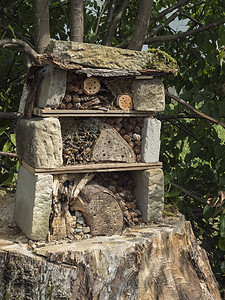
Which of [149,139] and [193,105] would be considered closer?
[149,139]

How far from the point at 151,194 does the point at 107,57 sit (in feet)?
4.28

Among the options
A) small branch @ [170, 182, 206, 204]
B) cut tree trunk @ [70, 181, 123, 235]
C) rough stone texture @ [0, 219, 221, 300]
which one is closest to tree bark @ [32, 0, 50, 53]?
cut tree trunk @ [70, 181, 123, 235]

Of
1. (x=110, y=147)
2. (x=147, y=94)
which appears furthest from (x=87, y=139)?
(x=147, y=94)

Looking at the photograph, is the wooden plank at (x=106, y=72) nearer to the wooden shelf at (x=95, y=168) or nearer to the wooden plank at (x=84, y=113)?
the wooden plank at (x=84, y=113)

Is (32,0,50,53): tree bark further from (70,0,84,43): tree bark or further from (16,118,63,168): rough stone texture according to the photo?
(16,118,63,168): rough stone texture

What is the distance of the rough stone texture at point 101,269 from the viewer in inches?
125

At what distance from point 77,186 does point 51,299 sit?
37.8 inches

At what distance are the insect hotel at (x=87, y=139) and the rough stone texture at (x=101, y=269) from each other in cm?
23

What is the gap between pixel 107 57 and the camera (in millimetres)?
3494

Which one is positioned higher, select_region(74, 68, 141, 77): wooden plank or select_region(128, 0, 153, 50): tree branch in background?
select_region(128, 0, 153, 50): tree branch in background

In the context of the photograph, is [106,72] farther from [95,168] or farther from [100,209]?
[100,209]

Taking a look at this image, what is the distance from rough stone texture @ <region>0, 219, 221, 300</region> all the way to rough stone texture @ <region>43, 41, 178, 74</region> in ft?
4.76

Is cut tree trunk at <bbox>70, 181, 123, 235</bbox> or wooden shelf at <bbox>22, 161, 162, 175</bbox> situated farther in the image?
cut tree trunk at <bbox>70, 181, 123, 235</bbox>

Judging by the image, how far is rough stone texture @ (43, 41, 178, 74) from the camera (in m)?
3.33
